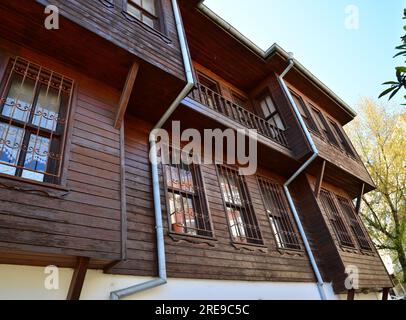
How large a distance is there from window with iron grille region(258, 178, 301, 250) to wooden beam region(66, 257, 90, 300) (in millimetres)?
4634

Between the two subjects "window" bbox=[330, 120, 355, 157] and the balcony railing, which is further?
"window" bbox=[330, 120, 355, 157]

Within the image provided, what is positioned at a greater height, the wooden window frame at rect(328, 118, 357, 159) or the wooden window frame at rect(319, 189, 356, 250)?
the wooden window frame at rect(328, 118, 357, 159)

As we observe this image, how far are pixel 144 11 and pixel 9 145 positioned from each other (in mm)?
3955

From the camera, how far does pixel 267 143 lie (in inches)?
271

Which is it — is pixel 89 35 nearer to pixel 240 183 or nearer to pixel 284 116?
pixel 240 183

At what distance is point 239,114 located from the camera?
7.07m

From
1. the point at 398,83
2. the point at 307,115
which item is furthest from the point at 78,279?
the point at 307,115

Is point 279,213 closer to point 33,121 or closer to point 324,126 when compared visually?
point 324,126

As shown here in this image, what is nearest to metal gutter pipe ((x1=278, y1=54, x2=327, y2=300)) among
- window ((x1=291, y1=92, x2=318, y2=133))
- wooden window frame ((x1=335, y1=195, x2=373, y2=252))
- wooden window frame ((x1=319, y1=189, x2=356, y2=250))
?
wooden window frame ((x1=319, y1=189, x2=356, y2=250))

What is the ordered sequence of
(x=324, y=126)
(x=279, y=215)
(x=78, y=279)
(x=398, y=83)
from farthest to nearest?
(x=324, y=126) → (x=279, y=215) → (x=78, y=279) → (x=398, y=83)

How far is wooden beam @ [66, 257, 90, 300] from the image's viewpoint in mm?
2965

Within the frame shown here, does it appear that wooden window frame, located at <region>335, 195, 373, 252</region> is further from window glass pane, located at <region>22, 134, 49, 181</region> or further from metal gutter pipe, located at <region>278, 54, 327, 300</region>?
window glass pane, located at <region>22, 134, 49, 181</region>

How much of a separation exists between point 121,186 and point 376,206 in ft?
44.8
